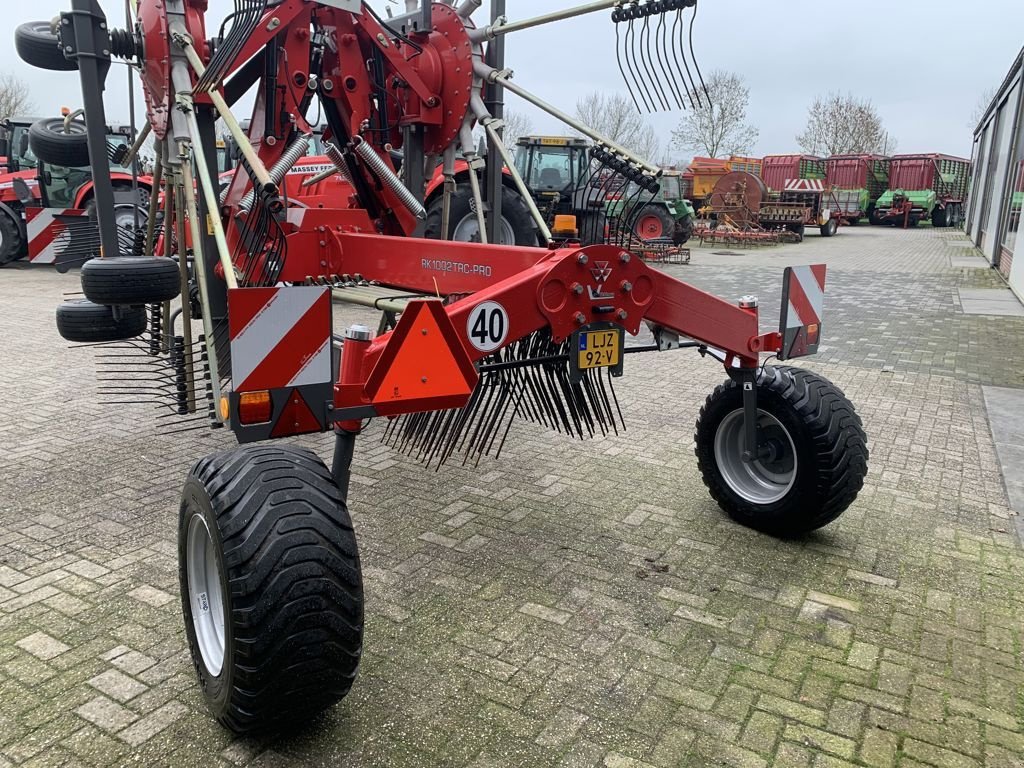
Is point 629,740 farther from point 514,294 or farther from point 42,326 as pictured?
point 42,326

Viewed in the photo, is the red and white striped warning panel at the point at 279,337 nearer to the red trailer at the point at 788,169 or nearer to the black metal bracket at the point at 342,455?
the black metal bracket at the point at 342,455

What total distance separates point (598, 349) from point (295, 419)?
125 centimetres

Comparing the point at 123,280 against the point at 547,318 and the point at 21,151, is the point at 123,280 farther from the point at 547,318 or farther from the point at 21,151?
the point at 21,151

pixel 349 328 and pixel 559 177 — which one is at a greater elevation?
pixel 559 177

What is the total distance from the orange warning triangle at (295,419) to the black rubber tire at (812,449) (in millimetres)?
2055

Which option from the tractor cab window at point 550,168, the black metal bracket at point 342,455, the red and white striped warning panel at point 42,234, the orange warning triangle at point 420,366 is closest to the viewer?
the orange warning triangle at point 420,366

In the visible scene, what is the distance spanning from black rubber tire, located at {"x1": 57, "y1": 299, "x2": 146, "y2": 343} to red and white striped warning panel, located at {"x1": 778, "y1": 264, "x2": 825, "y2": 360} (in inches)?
134

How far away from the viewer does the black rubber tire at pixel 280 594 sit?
2057 mm

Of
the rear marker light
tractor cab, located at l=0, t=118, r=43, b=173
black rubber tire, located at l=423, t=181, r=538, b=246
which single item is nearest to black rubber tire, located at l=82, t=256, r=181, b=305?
the rear marker light

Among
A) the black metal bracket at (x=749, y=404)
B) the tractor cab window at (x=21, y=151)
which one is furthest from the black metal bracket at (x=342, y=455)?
the tractor cab window at (x=21, y=151)

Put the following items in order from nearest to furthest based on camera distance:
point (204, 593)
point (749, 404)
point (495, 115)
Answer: point (204, 593)
point (749, 404)
point (495, 115)

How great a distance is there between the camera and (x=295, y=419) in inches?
92.1

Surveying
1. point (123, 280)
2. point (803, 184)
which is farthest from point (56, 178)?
point (803, 184)

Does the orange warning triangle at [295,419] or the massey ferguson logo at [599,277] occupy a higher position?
the massey ferguson logo at [599,277]
